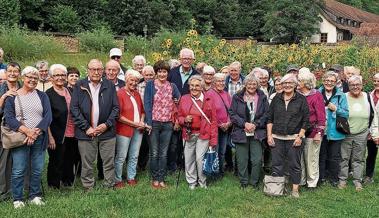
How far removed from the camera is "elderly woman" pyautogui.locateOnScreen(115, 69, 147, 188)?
21.0 feet

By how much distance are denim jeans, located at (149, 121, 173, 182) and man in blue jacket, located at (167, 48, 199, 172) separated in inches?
19.2

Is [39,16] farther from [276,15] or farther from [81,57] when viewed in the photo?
[276,15]

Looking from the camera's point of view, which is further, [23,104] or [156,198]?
[156,198]

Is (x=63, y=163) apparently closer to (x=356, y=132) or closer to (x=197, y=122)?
(x=197, y=122)

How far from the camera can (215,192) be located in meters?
6.33

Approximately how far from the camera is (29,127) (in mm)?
5434

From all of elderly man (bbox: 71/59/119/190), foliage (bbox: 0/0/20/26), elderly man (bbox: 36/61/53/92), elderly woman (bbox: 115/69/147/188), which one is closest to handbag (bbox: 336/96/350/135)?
elderly woman (bbox: 115/69/147/188)

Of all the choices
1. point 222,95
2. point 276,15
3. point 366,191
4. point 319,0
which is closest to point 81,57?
point 222,95

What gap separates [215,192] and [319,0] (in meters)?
46.2

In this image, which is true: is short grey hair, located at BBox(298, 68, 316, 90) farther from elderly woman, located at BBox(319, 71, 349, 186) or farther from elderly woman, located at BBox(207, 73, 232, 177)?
elderly woman, located at BBox(207, 73, 232, 177)

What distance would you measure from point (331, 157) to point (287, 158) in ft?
2.97

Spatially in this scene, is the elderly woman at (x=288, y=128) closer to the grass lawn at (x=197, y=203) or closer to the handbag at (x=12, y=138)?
the grass lawn at (x=197, y=203)

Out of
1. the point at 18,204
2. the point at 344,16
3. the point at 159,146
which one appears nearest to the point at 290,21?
the point at 344,16

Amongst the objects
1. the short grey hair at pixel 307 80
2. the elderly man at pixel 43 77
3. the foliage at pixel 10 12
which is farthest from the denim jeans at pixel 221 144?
the foliage at pixel 10 12
